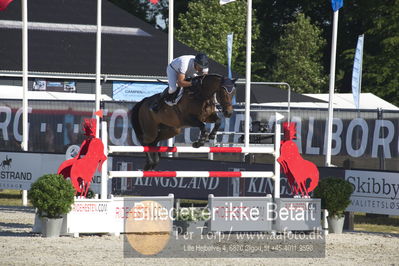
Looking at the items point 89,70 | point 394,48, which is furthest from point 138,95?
point 394,48

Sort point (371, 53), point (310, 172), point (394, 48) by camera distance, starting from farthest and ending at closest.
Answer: point (371, 53)
point (394, 48)
point (310, 172)

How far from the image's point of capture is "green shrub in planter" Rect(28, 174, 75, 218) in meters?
13.5

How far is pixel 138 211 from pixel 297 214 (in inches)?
102

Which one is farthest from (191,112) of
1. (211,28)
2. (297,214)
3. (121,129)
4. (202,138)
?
(211,28)

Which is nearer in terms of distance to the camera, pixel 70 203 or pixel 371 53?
pixel 70 203

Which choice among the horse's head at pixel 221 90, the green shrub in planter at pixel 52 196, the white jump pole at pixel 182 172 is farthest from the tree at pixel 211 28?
the horse's head at pixel 221 90

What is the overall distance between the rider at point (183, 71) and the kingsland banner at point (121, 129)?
9181mm

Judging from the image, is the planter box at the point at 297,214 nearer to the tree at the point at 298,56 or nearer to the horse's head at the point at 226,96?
the horse's head at the point at 226,96

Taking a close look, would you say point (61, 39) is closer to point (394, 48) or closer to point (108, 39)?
point (108, 39)

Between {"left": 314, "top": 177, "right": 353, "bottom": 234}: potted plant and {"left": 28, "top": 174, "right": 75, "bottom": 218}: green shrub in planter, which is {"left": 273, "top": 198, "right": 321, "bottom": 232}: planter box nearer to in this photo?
{"left": 314, "top": 177, "right": 353, "bottom": 234}: potted plant

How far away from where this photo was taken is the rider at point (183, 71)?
13.5 metres

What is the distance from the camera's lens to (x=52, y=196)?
1350cm

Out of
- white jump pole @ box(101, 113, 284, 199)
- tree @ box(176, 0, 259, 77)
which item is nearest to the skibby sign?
white jump pole @ box(101, 113, 284, 199)

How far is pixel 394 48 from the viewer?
4219 cm
